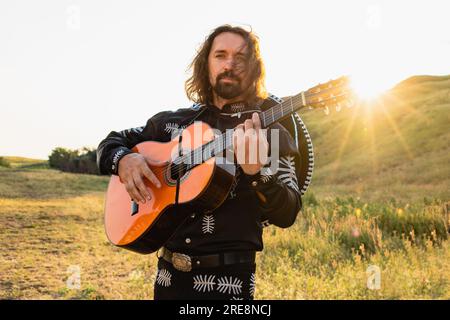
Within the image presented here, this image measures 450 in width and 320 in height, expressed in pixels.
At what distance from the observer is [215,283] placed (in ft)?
8.86

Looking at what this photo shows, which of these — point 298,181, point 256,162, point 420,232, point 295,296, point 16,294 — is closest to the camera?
point 256,162

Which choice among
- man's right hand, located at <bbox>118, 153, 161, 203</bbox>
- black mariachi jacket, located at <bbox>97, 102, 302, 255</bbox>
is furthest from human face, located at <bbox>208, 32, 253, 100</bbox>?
man's right hand, located at <bbox>118, 153, 161, 203</bbox>

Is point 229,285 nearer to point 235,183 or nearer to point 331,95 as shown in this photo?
point 235,183

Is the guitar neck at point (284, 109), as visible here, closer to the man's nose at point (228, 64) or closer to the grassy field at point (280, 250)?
the man's nose at point (228, 64)

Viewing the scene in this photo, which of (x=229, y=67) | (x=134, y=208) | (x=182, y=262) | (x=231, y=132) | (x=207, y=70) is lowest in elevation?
(x=182, y=262)

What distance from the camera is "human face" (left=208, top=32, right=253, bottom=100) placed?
3062mm

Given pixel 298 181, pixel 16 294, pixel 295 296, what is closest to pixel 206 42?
pixel 298 181

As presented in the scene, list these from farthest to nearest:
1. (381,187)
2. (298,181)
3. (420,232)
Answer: (381,187) → (420,232) → (298,181)

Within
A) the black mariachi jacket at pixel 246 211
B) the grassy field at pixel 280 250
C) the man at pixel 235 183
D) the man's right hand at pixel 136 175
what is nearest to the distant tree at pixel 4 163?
the grassy field at pixel 280 250

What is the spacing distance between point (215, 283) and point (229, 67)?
4.55 feet

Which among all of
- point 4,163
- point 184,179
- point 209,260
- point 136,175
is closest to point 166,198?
point 184,179

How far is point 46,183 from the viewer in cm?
1766
